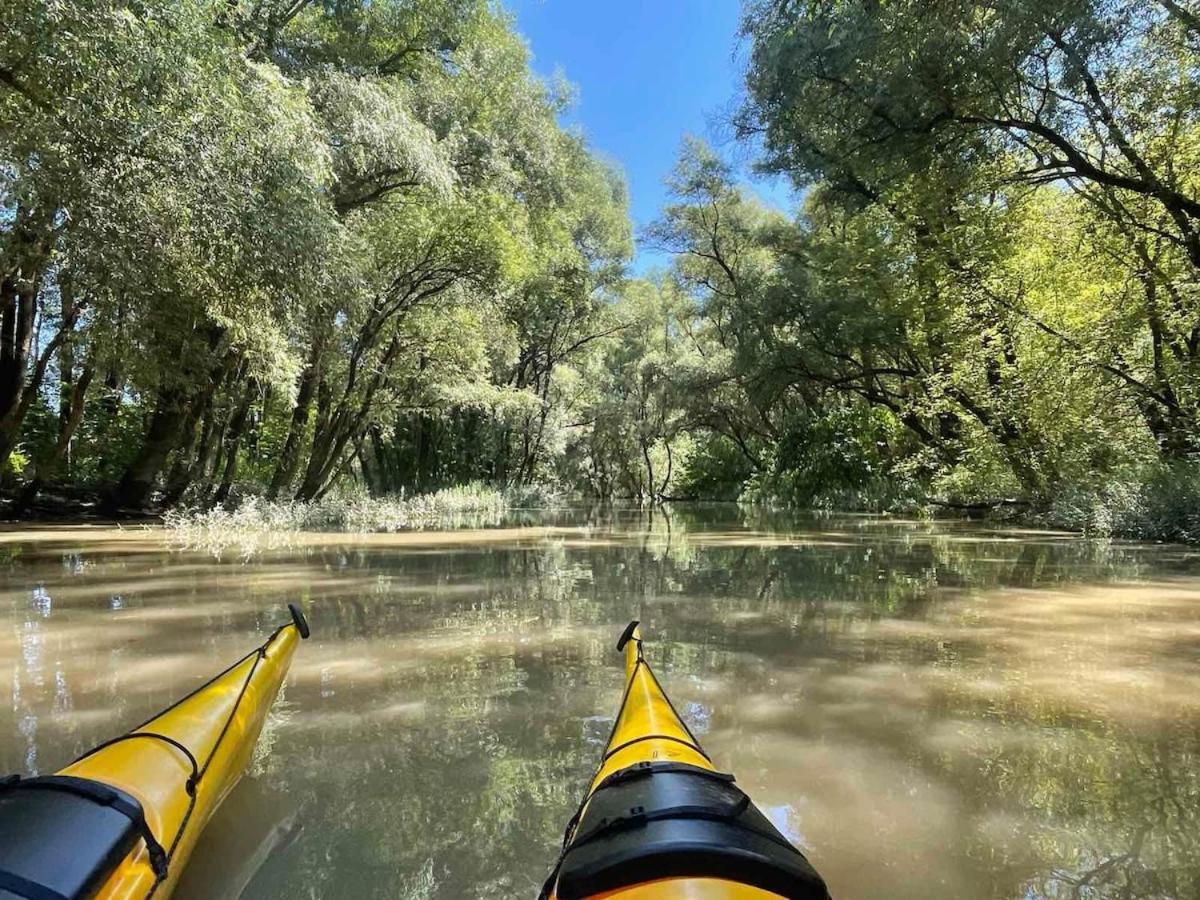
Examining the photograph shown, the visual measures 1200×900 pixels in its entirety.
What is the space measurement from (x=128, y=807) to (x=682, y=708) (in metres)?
2.29

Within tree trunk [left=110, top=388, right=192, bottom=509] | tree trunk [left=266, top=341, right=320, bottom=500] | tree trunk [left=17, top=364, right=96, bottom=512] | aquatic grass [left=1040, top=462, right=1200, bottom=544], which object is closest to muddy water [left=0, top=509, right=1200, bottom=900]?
aquatic grass [left=1040, top=462, right=1200, bottom=544]

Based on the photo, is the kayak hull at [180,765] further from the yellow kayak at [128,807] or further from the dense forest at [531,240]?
the dense forest at [531,240]

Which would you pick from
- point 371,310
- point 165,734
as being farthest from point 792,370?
point 165,734

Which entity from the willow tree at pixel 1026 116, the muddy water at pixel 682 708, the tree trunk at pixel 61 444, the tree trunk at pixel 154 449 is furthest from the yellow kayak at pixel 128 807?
the tree trunk at pixel 61 444

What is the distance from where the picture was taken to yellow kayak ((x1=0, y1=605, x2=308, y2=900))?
1351 mm

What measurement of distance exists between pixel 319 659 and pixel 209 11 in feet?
18.7

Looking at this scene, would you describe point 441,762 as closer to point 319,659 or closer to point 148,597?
point 319,659

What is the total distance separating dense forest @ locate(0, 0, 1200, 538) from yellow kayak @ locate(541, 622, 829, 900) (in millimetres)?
5420

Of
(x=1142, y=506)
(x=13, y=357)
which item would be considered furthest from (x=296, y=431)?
(x=1142, y=506)

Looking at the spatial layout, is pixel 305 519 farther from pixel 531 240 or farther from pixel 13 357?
pixel 531 240

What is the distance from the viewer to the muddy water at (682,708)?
2125mm

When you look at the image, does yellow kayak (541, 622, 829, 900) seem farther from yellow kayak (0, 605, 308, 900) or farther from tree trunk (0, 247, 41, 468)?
tree trunk (0, 247, 41, 468)

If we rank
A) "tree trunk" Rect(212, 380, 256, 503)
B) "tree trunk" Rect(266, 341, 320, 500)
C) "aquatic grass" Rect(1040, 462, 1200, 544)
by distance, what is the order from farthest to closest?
"tree trunk" Rect(212, 380, 256, 503), "tree trunk" Rect(266, 341, 320, 500), "aquatic grass" Rect(1040, 462, 1200, 544)

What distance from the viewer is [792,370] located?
19.4 metres
